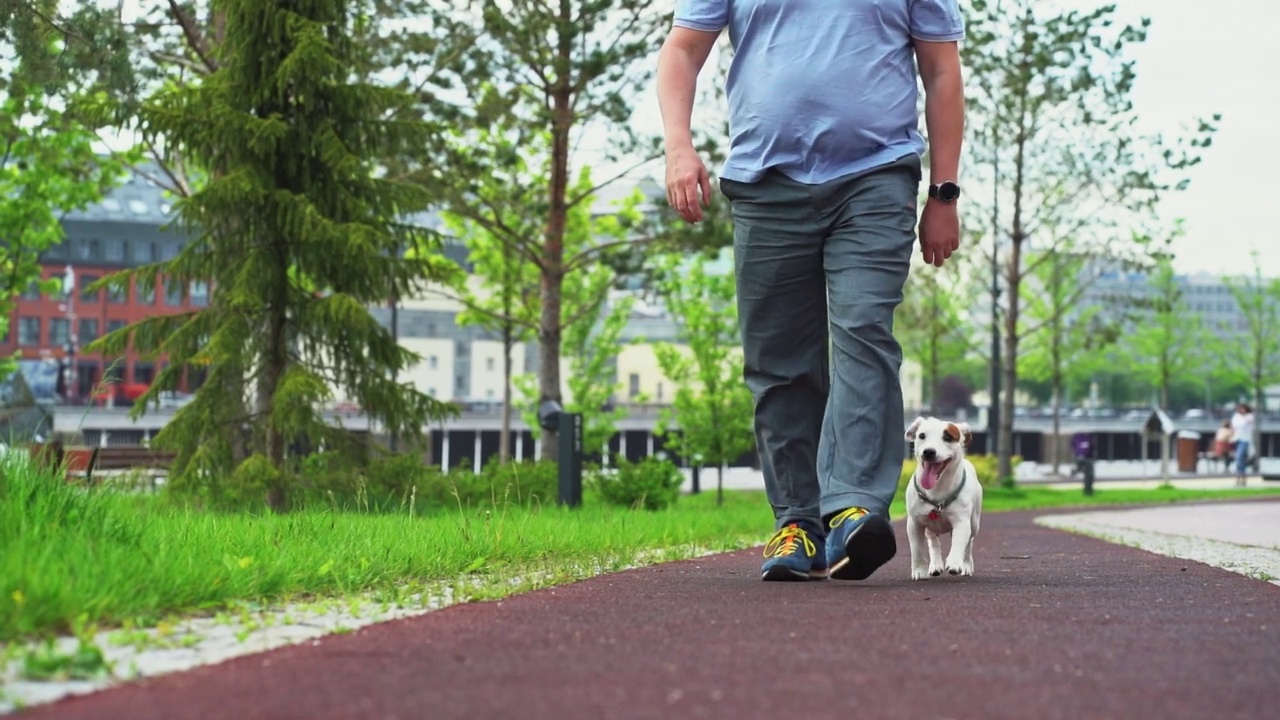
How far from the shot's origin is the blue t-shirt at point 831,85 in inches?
218

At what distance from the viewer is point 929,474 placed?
21.5 feet

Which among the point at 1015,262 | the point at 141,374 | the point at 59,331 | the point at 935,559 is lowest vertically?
the point at 935,559

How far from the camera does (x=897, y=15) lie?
559cm

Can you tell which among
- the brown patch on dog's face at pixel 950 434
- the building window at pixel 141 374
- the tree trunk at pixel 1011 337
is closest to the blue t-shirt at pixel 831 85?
the brown patch on dog's face at pixel 950 434

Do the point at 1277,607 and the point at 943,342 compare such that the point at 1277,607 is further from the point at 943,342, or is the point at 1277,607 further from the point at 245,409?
the point at 943,342

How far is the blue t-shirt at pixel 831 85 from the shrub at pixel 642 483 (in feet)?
40.9

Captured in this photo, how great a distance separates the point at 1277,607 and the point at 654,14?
65.6 feet

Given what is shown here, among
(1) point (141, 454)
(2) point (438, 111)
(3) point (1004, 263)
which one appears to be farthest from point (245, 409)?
(3) point (1004, 263)

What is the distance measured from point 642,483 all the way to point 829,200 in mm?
12957

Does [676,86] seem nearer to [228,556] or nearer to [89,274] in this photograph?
[228,556]

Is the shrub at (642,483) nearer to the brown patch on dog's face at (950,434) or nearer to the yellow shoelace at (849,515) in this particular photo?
the brown patch on dog's face at (950,434)

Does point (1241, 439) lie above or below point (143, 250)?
below

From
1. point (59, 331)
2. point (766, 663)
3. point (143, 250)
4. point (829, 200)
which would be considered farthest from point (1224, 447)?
point (59, 331)

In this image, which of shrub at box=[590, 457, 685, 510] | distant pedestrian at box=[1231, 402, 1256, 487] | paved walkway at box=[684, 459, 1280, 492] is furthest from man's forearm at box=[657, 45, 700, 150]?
distant pedestrian at box=[1231, 402, 1256, 487]
